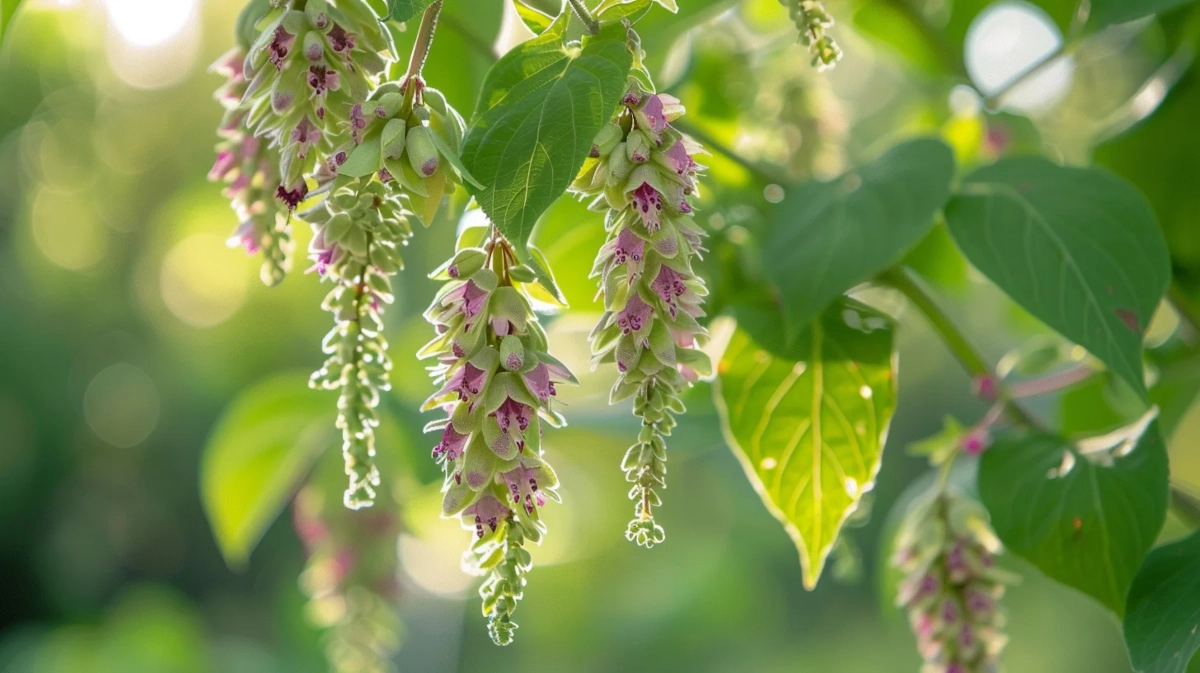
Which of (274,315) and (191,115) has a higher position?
(191,115)

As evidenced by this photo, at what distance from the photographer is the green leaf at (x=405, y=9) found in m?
0.27

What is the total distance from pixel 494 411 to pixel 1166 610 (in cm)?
34

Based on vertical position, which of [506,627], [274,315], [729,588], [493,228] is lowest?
[506,627]

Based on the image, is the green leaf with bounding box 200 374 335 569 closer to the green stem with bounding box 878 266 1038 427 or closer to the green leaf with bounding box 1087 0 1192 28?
the green stem with bounding box 878 266 1038 427

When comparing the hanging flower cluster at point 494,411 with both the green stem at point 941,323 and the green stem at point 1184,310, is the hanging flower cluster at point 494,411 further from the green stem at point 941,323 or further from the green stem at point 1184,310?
the green stem at point 1184,310

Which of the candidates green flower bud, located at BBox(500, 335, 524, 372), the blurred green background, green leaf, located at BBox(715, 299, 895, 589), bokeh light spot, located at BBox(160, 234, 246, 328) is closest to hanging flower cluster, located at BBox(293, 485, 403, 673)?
the blurred green background

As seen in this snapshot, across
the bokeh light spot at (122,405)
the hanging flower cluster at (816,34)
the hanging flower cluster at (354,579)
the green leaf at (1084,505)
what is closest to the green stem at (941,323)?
the green leaf at (1084,505)

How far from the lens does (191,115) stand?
12.0ft

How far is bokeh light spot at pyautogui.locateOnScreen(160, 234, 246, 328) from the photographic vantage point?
2562 mm

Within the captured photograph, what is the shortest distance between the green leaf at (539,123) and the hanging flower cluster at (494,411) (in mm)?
26

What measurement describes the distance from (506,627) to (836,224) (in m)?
0.30

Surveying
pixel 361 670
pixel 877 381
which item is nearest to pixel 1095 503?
pixel 877 381

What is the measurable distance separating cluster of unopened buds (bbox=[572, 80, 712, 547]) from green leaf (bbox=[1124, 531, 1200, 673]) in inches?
10.1

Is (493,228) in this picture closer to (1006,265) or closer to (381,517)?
(1006,265)
